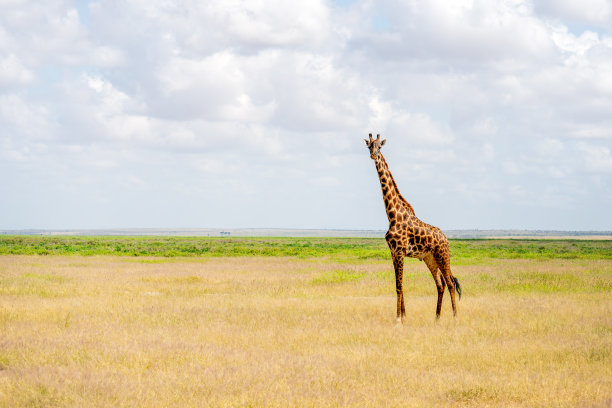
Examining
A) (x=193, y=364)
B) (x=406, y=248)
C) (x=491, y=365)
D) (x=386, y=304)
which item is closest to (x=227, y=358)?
(x=193, y=364)

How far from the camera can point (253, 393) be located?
25.0ft

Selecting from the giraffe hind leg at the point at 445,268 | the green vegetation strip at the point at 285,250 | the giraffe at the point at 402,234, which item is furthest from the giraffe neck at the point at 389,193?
the green vegetation strip at the point at 285,250

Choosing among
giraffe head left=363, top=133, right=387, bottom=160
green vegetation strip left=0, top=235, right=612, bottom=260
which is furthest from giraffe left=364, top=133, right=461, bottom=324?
green vegetation strip left=0, top=235, right=612, bottom=260

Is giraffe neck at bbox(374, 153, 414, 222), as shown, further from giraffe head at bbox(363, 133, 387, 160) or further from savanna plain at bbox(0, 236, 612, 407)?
savanna plain at bbox(0, 236, 612, 407)

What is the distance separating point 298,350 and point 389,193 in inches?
210

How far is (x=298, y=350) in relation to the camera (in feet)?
34.9

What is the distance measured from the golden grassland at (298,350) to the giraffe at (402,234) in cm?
130

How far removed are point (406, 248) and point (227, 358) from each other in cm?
595

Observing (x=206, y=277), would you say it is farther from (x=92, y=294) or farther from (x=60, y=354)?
(x=60, y=354)

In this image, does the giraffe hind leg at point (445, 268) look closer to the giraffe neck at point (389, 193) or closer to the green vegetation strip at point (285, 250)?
the giraffe neck at point (389, 193)

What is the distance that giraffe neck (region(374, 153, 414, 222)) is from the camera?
46.8 feet

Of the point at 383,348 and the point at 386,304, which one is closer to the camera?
the point at 383,348

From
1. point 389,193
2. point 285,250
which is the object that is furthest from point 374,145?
point 285,250

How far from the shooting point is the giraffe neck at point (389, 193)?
14.3 metres
